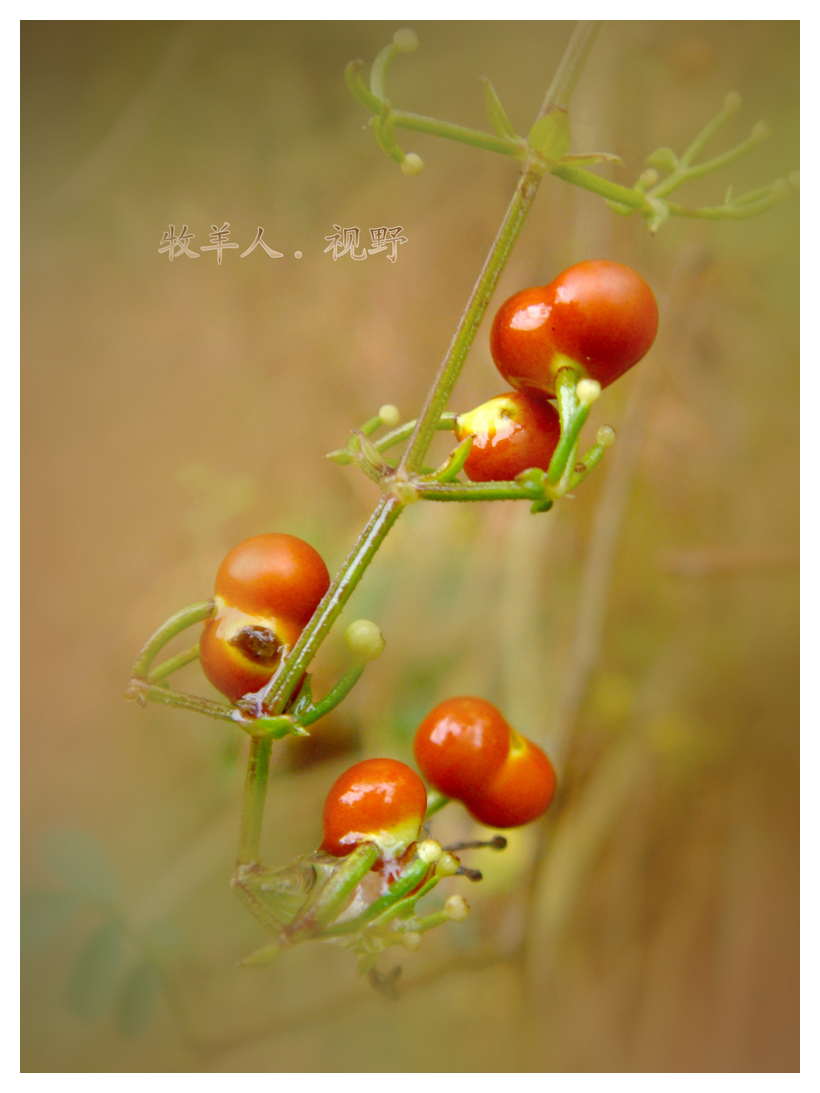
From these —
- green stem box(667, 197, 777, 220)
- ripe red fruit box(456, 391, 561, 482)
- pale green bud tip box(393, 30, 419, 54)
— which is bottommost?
ripe red fruit box(456, 391, 561, 482)

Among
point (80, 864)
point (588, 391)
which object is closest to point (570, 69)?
point (588, 391)

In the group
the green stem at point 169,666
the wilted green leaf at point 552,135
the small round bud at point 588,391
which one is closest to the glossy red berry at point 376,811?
the green stem at point 169,666

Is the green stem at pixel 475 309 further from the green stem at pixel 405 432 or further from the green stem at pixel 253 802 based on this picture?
the green stem at pixel 253 802

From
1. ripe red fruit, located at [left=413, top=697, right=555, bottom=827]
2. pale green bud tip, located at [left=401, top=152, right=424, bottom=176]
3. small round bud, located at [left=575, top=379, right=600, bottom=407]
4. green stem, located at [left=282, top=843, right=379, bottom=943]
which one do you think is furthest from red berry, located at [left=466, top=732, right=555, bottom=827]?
pale green bud tip, located at [left=401, top=152, right=424, bottom=176]

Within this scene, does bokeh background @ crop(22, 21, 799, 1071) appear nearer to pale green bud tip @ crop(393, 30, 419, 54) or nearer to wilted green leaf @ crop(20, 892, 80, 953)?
wilted green leaf @ crop(20, 892, 80, 953)

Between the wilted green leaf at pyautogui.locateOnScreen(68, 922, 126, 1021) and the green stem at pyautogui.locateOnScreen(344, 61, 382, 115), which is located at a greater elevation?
the green stem at pyautogui.locateOnScreen(344, 61, 382, 115)

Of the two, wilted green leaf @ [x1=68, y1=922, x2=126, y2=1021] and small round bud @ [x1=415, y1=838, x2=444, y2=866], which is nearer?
small round bud @ [x1=415, y1=838, x2=444, y2=866]
